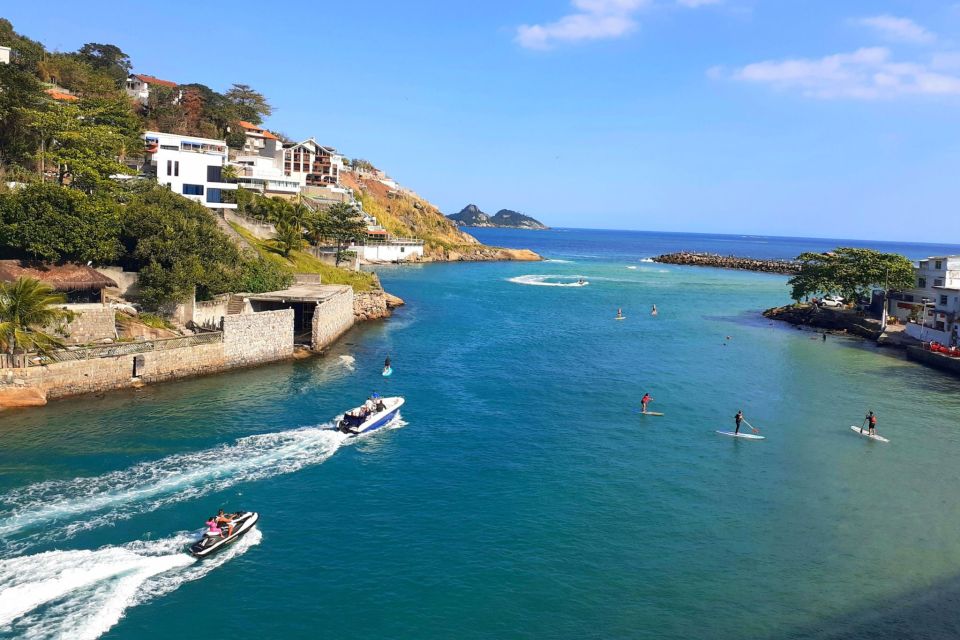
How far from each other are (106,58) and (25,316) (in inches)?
4429

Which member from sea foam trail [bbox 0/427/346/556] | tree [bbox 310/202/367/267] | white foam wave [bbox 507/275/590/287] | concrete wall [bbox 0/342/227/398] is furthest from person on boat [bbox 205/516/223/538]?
white foam wave [bbox 507/275/590/287]

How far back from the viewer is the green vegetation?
81.4m

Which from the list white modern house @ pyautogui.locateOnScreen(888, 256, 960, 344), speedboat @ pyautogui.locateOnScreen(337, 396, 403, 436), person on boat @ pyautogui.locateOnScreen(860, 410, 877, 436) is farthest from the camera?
white modern house @ pyautogui.locateOnScreen(888, 256, 960, 344)

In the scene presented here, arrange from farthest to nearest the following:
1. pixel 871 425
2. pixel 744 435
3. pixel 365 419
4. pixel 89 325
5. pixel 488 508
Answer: pixel 89 325, pixel 871 425, pixel 744 435, pixel 365 419, pixel 488 508

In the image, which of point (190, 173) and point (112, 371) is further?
point (190, 173)

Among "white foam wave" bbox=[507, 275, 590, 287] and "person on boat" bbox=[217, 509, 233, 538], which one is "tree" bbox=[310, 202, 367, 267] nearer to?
"white foam wave" bbox=[507, 275, 590, 287]

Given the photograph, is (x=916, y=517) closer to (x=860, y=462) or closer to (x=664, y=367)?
(x=860, y=462)

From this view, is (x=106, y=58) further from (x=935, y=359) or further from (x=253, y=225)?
(x=935, y=359)

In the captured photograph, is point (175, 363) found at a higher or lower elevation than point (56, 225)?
lower

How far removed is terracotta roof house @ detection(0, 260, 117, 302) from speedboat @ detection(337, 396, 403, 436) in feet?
81.3

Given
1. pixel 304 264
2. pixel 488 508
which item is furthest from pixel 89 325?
pixel 304 264

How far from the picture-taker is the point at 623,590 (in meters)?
25.8

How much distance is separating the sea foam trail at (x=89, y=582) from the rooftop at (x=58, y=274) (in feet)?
98.9

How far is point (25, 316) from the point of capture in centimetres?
4212
